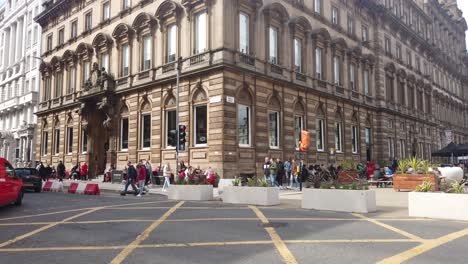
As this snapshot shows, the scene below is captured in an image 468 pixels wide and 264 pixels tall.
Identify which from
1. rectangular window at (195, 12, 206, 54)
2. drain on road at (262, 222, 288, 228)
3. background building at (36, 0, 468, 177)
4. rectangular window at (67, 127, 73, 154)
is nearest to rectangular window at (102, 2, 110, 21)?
background building at (36, 0, 468, 177)

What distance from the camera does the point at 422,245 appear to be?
7.23 m

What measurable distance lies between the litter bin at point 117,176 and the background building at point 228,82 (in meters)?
1.80

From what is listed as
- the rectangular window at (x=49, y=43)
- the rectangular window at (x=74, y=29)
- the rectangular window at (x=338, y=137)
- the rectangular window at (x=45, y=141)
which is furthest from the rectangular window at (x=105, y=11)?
the rectangular window at (x=338, y=137)

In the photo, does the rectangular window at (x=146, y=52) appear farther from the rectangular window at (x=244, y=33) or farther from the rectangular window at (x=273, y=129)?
the rectangular window at (x=273, y=129)

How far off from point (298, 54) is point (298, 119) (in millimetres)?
4938

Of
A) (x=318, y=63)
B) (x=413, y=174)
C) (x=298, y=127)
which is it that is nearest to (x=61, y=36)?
(x=318, y=63)

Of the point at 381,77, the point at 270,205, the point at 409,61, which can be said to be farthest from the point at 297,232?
the point at 409,61

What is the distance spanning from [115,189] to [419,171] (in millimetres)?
16050

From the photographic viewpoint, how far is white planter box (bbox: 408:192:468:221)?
10.5 metres

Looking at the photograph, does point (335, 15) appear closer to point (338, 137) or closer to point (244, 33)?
point (338, 137)

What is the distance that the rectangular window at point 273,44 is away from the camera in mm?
27594

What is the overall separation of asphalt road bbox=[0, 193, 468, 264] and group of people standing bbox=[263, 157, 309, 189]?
10337 mm

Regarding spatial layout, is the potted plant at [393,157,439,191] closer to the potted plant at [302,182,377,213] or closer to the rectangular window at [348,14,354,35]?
the potted plant at [302,182,377,213]

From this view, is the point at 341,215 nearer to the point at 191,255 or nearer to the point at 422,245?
the point at 422,245
